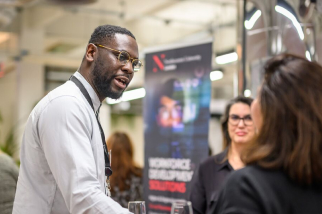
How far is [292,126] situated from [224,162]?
87.4 inches

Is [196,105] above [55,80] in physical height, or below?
below

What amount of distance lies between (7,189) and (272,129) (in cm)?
209

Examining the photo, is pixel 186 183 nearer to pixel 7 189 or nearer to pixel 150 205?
pixel 150 205

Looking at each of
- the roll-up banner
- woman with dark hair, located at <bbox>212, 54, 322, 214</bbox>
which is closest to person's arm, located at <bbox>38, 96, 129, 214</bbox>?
woman with dark hair, located at <bbox>212, 54, 322, 214</bbox>

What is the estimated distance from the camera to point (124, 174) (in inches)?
197

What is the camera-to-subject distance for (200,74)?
4293 mm

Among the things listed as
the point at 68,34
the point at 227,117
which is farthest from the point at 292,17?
the point at 68,34

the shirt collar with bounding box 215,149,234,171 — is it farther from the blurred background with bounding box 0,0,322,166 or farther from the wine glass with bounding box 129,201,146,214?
the blurred background with bounding box 0,0,322,166

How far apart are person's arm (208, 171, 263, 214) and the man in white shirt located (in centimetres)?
60

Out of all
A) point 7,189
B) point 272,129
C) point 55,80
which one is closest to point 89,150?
point 272,129

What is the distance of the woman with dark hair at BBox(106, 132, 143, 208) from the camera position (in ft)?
16.3

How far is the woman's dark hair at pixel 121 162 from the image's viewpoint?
4.99 meters

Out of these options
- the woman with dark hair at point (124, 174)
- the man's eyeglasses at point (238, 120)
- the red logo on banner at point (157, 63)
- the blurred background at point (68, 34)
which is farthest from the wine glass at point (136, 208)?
the blurred background at point (68, 34)

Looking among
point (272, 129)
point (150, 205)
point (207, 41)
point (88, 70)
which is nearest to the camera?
point (272, 129)
